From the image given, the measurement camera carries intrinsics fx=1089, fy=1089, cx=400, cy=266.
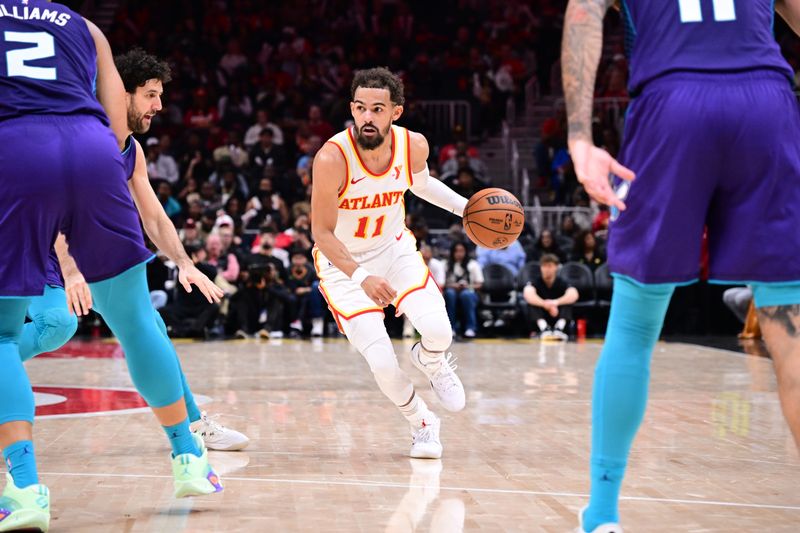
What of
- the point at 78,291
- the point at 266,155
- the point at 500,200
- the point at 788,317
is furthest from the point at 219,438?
the point at 266,155

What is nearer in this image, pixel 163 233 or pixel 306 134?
pixel 163 233

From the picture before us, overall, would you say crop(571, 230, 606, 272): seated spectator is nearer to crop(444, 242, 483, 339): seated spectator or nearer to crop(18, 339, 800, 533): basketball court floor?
crop(444, 242, 483, 339): seated spectator

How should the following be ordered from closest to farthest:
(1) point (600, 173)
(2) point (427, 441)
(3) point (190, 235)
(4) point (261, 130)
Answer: (1) point (600, 173), (2) point (427, 441), (3) point (190, 235), (4) point (261, 130)

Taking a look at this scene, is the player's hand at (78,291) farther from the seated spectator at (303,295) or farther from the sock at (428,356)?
the seated spectator at (303,295)

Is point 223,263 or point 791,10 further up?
point 791,10

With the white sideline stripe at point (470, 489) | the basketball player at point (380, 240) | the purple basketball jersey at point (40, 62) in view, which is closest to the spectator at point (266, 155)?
the basketball player at point (380, 240)

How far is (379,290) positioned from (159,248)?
0.98 meters

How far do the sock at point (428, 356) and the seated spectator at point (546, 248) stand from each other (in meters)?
9.40

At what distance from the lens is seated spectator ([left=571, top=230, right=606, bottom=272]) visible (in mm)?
14797

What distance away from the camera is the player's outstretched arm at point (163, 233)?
4199 mm

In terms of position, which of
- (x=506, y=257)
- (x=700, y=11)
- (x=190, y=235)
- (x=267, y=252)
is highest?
(x=700, y=11)

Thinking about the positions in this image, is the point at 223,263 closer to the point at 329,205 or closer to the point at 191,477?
the point at 329,205

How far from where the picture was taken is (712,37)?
2.97 m

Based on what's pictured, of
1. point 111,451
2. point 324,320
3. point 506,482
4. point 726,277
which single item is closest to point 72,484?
point 111,451
